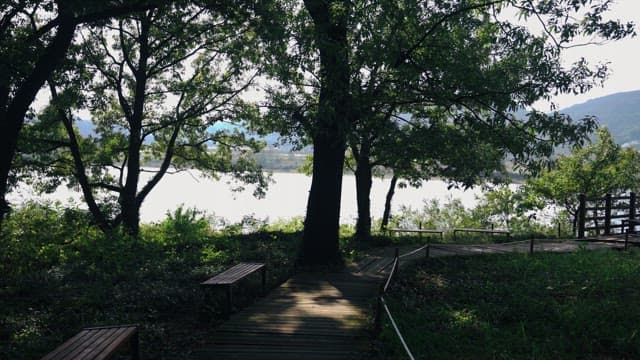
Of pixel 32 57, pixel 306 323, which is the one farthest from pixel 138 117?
pixel 306 323

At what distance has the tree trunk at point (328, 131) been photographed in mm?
11148

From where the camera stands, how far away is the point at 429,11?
12.1 metres

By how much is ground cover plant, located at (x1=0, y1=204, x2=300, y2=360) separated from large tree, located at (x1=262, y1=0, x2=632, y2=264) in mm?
2673

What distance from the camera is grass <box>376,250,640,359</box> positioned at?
24.6 feet

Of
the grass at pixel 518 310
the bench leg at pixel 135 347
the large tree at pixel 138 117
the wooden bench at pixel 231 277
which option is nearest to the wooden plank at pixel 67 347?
the bench leg at pixel 135 347

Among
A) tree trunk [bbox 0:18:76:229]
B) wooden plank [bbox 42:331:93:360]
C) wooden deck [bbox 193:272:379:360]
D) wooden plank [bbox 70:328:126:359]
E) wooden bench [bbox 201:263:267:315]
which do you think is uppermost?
tree trunk [bbox 0:18:76:229]

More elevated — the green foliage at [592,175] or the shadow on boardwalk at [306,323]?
the green foliage at [592,175]

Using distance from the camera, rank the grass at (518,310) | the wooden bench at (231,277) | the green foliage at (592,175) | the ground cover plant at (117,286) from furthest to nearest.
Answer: the green foliage at (592,175), the wooden bench at (231,277), the grass at (518,310), the ground cover plant at (117,286)

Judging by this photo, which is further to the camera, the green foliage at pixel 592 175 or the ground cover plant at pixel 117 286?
the green foliage at pixel 592 175

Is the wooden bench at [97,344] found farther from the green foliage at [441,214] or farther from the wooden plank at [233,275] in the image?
the green foliage at [441,214]

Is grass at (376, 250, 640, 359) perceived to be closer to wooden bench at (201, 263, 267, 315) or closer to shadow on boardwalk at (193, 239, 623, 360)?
shadow on boardwalk at (193, 239, 623, 360)

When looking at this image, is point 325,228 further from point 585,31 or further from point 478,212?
point 478,212

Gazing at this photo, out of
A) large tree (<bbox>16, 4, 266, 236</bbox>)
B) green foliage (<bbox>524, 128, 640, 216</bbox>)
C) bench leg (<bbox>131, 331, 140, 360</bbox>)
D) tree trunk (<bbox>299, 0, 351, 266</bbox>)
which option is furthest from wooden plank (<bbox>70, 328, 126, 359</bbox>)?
green foliage (<bbox>524, 128, 640, 216</bbox>)

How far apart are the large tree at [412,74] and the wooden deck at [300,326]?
291cm
